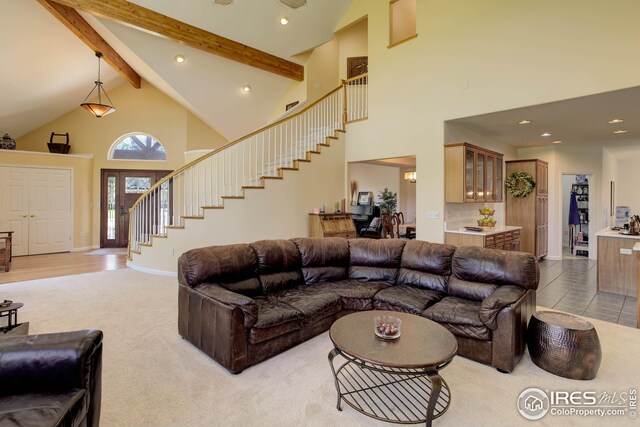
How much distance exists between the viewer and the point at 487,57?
4609 mm

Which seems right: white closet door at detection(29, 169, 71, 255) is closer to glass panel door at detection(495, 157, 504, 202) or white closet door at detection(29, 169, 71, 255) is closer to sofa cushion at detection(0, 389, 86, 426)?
sofa cushion at detection(0, 389, 86, 426)

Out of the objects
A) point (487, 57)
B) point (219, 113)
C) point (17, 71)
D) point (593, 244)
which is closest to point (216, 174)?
point (219, 113)

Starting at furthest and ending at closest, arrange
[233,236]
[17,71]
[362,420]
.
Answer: [17,71] < [233,236] < [362,420]

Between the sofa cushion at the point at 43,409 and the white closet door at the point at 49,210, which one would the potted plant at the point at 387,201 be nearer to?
the white closet door at the point at 49,210

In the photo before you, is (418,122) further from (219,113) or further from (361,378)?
(219,113)

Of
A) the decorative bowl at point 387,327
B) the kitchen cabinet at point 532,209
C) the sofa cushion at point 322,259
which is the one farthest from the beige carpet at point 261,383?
the kitchen cabinet at point 532,209

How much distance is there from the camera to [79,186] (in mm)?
8438

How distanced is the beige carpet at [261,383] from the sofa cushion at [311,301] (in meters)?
0.30

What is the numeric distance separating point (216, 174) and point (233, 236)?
123 centimetres

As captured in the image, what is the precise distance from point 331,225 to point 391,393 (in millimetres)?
4190

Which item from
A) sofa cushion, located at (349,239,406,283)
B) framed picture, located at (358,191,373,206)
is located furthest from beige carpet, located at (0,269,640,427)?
framed picture, located at (358,191,373,206)

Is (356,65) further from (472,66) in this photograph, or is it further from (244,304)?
(244,304)

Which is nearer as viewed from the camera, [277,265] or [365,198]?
[277,265]
